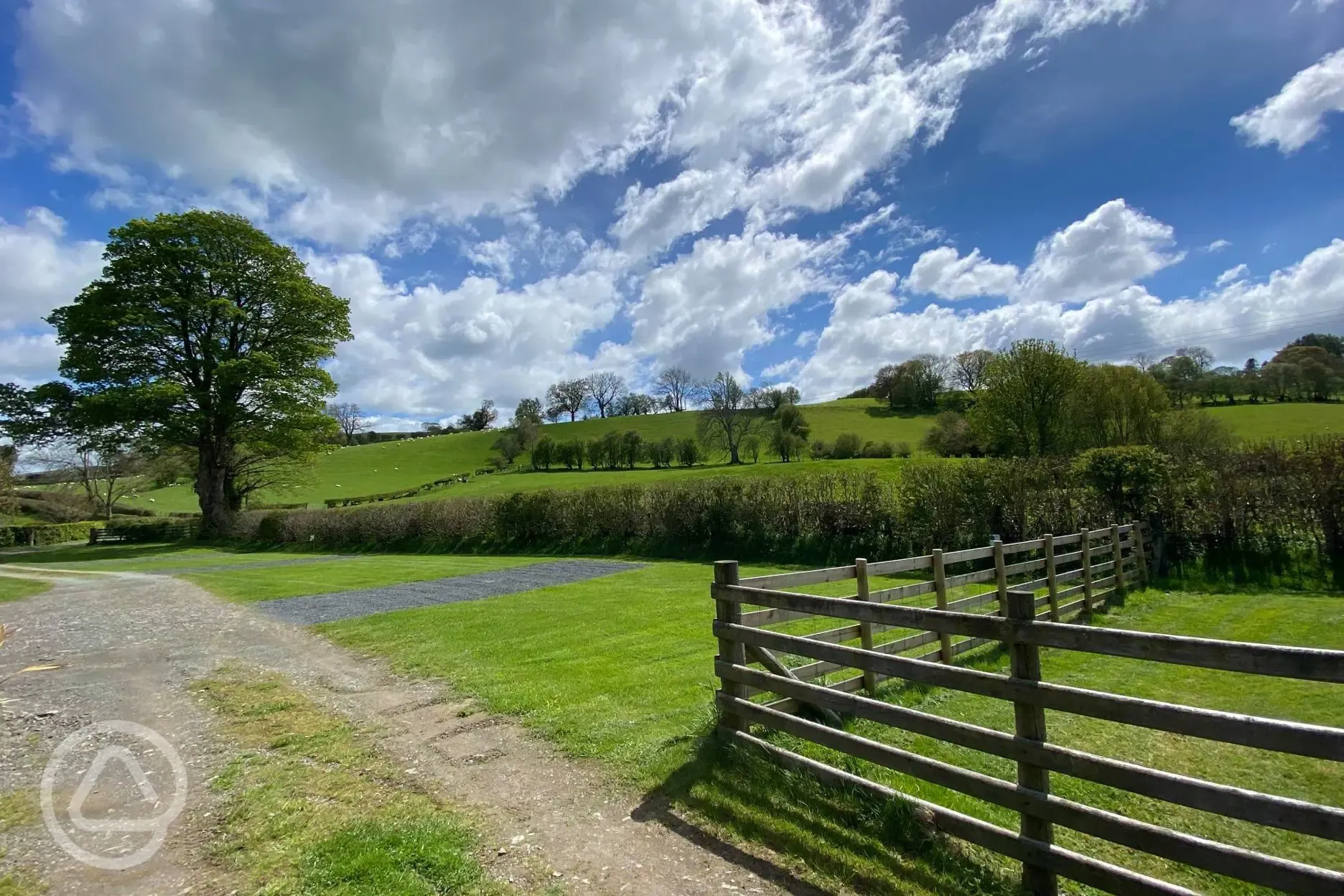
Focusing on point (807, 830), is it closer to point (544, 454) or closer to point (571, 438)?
point (544, 454)

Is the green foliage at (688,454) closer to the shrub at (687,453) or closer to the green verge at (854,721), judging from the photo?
the shrub at (687,453)

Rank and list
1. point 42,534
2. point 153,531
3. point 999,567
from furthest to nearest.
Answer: point 42,534 < point 153,531 < point 999,567

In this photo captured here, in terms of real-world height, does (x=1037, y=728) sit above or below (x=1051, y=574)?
above

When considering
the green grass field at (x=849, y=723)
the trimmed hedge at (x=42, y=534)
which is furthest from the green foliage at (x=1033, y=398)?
the trimmed hedge at (x=42, y=534)

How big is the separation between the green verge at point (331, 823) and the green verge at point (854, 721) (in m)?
1.42

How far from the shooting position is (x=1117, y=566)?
12188mm

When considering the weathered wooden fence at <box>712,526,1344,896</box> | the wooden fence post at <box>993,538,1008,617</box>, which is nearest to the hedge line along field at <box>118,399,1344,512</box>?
the wooden fence post at <box>993,538,1008,617</box>

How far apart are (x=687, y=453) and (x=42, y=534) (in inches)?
2097

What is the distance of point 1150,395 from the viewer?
37812 millimetres

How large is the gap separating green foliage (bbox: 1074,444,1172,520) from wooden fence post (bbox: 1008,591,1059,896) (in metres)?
13.4

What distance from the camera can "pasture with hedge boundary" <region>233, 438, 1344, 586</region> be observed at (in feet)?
43.6

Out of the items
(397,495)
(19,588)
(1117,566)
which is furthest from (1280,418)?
(397,495)

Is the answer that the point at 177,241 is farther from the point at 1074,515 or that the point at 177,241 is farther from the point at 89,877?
the point at 1074,515

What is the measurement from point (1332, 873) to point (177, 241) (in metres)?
43.1
